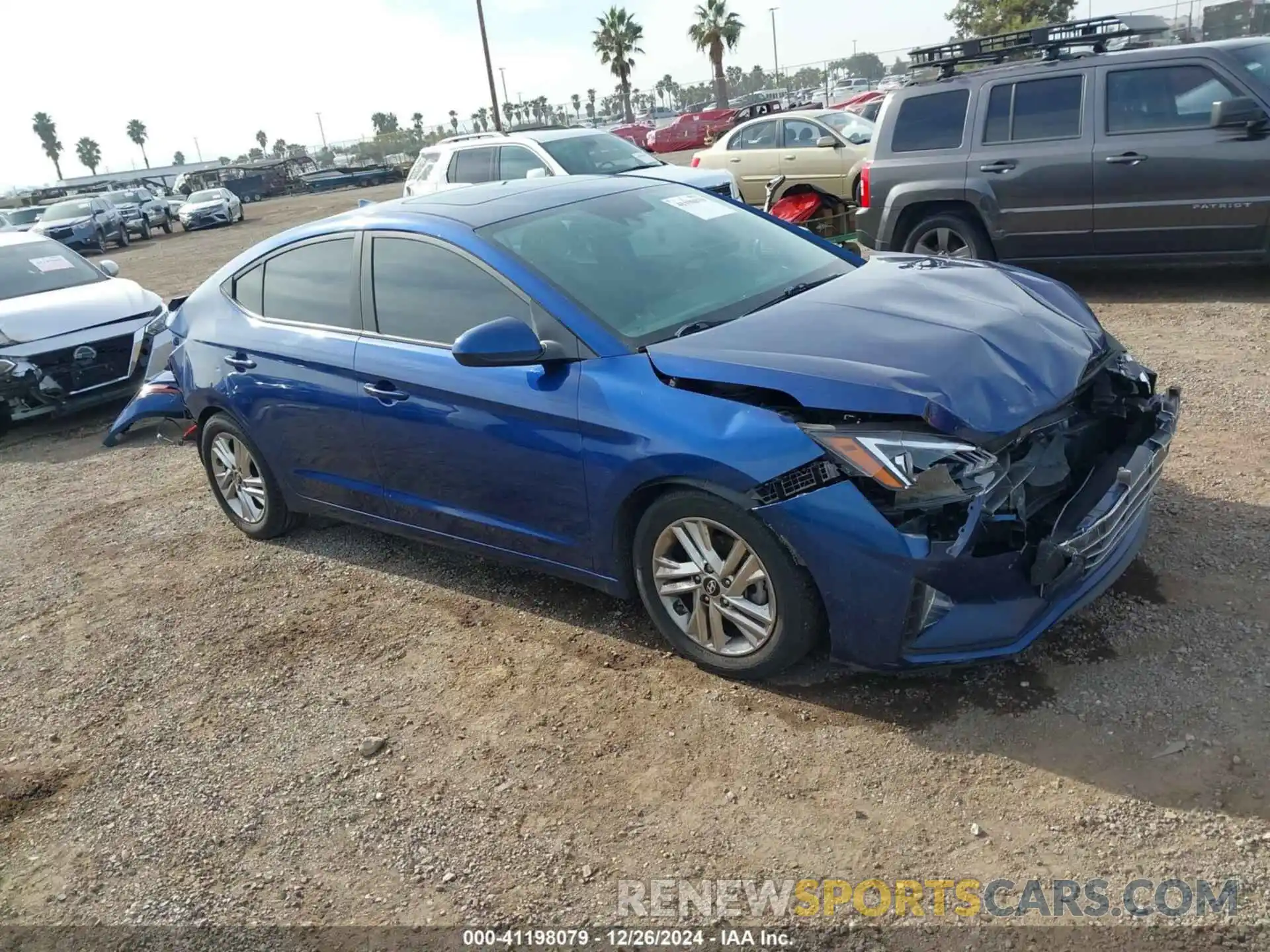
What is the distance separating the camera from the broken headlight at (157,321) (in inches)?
353

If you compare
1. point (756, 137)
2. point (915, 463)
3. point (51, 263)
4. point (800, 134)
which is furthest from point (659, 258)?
point (756, 137)

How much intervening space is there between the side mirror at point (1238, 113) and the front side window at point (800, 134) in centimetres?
635

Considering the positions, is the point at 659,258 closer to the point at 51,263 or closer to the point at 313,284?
the point at 313,284

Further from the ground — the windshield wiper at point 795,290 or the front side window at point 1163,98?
the front side window at point 1163,98

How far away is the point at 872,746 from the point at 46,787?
2920 mm

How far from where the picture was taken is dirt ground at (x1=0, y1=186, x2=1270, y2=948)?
9.13ft

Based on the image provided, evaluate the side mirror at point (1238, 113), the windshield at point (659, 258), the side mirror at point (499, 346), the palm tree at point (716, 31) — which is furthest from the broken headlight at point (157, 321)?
the palm tree at point (716, 31)

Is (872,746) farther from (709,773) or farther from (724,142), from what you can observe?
(724,142)

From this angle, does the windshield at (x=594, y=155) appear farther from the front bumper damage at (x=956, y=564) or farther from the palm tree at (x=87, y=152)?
the palm tree at (x=87, y=152)

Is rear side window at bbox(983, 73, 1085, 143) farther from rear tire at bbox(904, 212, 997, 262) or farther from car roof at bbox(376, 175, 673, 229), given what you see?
car roof at bbox(376, 175, 673, 229)

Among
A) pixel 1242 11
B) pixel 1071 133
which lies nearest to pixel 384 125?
pixel 1242 11

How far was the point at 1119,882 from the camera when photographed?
2.54 m

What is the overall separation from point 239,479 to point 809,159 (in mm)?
9686

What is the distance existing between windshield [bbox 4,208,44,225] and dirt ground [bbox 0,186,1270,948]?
3047 cm
